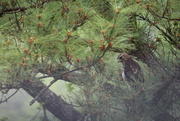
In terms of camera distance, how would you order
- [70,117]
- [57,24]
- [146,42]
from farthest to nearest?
[70,117], [146,42], [57,24]

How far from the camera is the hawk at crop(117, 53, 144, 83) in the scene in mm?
2114

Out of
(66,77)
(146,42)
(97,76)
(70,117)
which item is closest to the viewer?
(146,42)

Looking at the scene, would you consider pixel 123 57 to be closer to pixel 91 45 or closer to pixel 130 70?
pixel 130 70

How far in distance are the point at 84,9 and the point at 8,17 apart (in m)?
0.36

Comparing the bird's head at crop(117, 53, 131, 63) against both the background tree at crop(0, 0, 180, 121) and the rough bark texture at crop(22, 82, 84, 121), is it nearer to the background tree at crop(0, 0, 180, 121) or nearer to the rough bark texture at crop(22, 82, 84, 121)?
the background tree at crop(0, 0, 180, 121)

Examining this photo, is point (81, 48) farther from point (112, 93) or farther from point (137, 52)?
point (112, 93)

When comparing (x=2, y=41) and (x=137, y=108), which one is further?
(x=137, y=108)

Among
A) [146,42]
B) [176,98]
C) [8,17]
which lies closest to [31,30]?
[8,17]

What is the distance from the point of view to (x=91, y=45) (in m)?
1.12

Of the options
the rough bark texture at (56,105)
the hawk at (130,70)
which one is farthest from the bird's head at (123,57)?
the rough bark texture at (56,105)

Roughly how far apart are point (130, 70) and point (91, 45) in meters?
1.15

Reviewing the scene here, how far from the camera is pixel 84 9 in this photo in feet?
4.29

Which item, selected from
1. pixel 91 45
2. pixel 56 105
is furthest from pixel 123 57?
pixel 56 105

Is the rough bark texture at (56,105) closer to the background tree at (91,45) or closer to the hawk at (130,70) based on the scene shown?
the background tree at (91,45)
